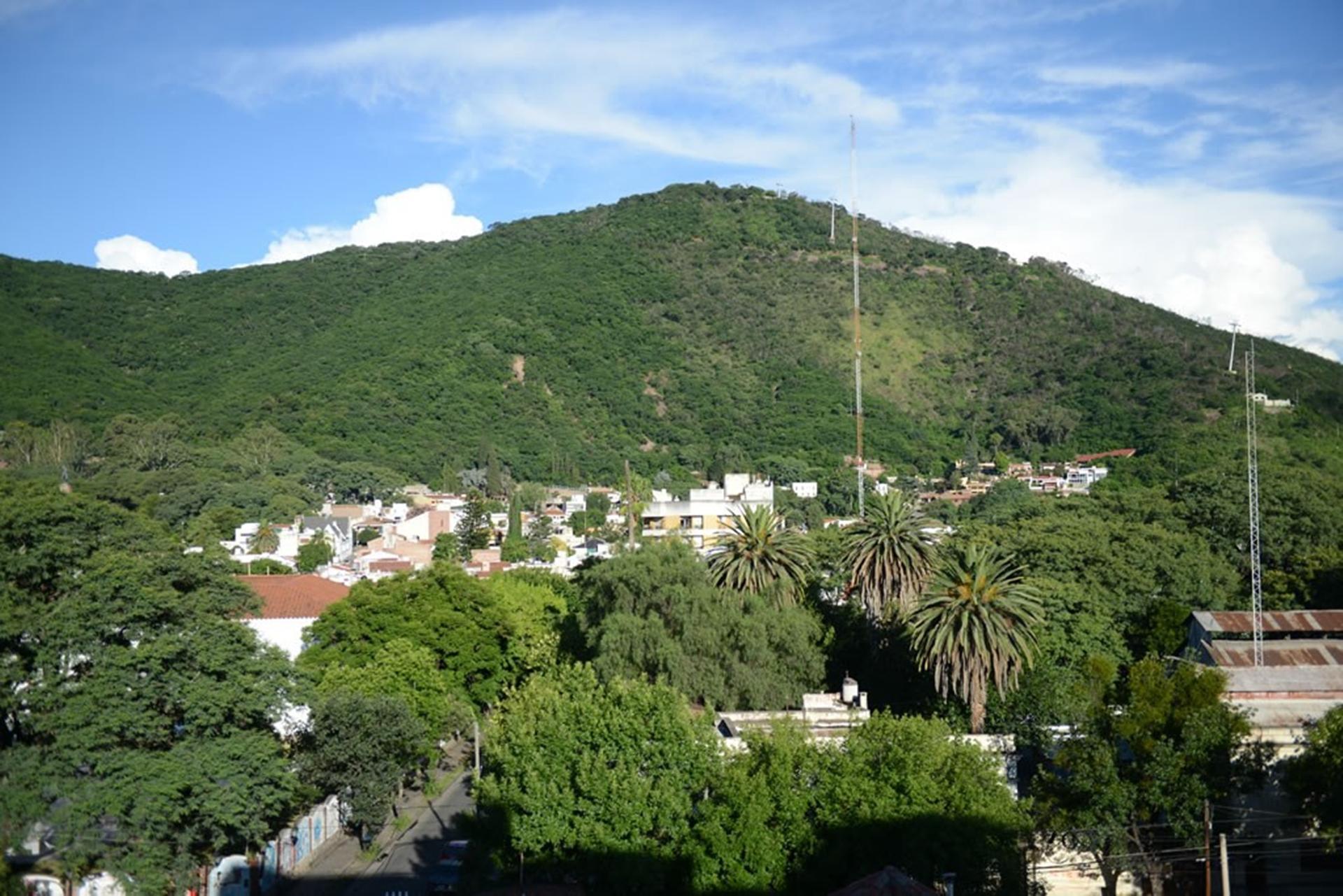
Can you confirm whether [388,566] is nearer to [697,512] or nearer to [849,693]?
[697,512]

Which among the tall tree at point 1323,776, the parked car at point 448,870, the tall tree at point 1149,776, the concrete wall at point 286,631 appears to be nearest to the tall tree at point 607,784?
the parked car at point 448,870

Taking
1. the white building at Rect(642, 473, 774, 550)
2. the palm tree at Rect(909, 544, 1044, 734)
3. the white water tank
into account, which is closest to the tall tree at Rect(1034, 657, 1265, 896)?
the palm tree at Rect(909, 544, 1044, 734)

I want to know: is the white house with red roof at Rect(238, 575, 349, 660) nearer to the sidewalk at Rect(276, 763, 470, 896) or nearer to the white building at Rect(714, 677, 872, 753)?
the sidewalk at Rect(276, 763, 470, 896)

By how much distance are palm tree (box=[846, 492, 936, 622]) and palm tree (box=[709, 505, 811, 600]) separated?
2627mm

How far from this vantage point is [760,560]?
40594mm

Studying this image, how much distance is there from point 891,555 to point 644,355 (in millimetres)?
120543

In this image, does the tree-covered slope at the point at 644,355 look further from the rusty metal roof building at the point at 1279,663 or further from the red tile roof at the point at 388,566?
the rusty metal roof building at the point at 1279,663

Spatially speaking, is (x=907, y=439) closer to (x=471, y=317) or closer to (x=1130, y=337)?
(x=1130, y=337)

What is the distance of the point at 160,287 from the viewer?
18450 cm

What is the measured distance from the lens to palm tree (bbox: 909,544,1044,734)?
32.2 metres

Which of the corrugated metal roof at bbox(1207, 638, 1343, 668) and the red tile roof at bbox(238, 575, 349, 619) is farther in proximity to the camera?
the red tile roof at bbox(238, 575, 349, 619)

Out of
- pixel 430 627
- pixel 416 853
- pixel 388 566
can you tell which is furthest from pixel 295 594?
pixel 388 566

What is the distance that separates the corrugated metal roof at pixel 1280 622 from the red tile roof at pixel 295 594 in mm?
31374

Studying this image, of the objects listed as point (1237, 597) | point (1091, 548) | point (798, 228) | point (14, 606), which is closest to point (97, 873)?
point (14, 606)
